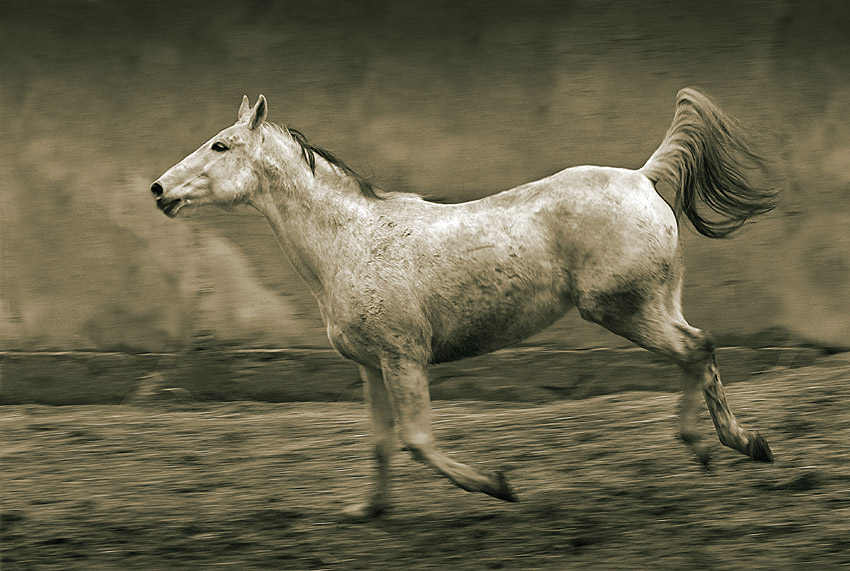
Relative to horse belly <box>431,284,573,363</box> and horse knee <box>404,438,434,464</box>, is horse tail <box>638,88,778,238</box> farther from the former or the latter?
horse knee <box>404,438,434,464</box>

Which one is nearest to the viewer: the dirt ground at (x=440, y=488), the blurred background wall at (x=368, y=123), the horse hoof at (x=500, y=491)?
the dirt ground at (x=440, y=488)

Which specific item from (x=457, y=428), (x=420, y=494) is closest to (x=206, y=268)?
(x=457, y=428)

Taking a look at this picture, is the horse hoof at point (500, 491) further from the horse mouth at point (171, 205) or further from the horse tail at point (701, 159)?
the horse mouth at point (171, 205)

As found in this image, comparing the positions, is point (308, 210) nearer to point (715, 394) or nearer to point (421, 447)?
point (421, 447)

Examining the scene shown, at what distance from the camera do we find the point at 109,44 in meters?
7.26

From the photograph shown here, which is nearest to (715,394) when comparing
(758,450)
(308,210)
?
(758,450)

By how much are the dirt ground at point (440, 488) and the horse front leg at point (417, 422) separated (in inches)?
9.8

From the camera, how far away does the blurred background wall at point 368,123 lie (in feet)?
22.7

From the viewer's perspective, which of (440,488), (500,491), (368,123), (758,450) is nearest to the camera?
(500,491)

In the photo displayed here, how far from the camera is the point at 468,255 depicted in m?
4.32

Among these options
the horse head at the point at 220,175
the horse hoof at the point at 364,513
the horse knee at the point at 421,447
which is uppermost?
the horse head at the point at 220,175

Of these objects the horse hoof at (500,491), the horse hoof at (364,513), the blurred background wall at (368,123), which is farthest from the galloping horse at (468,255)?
the blurred background wall at (368,123)

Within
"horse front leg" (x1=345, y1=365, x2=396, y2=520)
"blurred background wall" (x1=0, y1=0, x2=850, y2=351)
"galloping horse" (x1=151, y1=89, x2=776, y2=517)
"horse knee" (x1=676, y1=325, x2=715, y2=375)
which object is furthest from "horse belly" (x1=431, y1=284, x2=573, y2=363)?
"blurred background wall" (x1=0, y1=0, x2=850, y2=351)

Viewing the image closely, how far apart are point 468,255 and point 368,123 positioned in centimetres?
309
